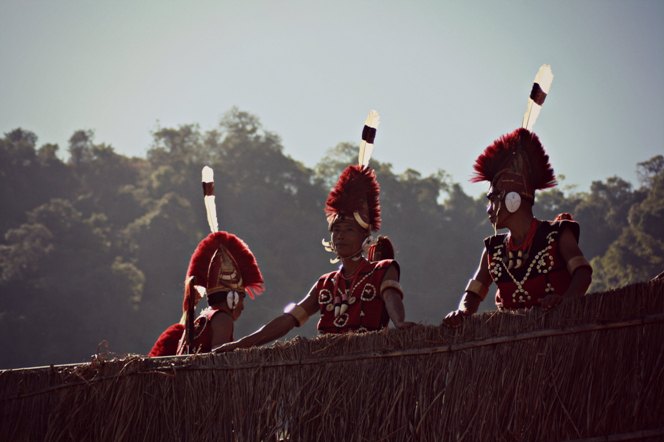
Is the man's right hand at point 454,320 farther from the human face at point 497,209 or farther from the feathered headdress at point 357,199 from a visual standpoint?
the feathered headdress at point 357,199

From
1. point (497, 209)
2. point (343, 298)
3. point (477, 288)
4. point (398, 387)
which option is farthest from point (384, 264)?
point (398, 387)

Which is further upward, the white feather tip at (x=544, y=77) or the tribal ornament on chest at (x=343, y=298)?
the white feather tip at (x=544, y=77)

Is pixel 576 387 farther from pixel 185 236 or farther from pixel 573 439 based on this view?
pixel 185 236

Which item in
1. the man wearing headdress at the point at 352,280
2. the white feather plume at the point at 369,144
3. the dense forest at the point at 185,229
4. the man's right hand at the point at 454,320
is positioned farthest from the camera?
the dense forest at the point at 185,229

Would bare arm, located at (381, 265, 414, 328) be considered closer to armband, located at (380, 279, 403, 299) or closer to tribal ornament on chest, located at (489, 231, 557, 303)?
armband, located at (380, 279, 403, 299)

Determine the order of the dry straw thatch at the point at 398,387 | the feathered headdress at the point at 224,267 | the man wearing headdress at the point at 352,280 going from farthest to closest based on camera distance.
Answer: the feathered headdress at the point at 224,267
the man wearing headdress at the point at 352,280
the dry straw thatch at the point at 398,387


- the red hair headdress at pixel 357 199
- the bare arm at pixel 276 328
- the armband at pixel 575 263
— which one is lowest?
the bare arm at pixel 276 328

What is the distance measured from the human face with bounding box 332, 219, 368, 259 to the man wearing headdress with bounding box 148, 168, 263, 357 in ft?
3.50

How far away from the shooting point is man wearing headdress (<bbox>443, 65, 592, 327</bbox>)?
6727 millimetres

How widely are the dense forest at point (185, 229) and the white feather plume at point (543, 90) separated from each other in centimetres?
3289

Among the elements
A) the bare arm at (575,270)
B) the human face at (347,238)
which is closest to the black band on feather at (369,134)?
the human face at (347,238)

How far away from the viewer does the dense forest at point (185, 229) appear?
1662 inches

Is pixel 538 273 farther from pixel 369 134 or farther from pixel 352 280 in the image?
pixel 369 134

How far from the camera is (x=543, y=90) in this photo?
6.91 metres
